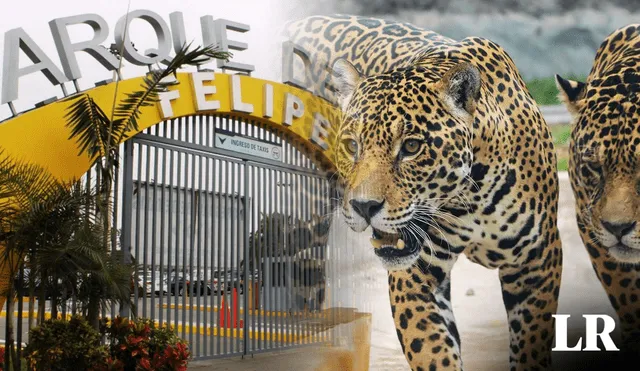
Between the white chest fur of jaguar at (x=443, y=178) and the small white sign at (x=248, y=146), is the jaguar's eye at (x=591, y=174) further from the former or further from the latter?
the small white sign at (x=248, y=146)

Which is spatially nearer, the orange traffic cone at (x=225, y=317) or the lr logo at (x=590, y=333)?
the lr logo at (x=590, y=333)

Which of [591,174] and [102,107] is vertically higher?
[102,107]

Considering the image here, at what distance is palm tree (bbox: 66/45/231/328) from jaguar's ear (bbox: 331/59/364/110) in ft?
9.07

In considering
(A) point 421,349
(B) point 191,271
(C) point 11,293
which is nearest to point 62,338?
(C) point 11,293

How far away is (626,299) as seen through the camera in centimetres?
281

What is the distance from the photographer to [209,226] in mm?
7406

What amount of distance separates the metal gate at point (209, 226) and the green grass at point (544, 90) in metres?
3.41

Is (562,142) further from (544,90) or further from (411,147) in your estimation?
(411,147)

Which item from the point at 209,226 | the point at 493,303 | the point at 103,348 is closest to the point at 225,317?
the point at 209,226

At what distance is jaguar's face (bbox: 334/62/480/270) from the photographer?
2.78 m

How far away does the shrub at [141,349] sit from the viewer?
5.29 m

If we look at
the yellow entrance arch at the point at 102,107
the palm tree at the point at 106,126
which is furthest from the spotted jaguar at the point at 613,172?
the palm tree at the point at 106,126

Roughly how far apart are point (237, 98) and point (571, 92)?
4.53 meters

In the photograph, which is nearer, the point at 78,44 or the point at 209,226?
the point at 78,44
